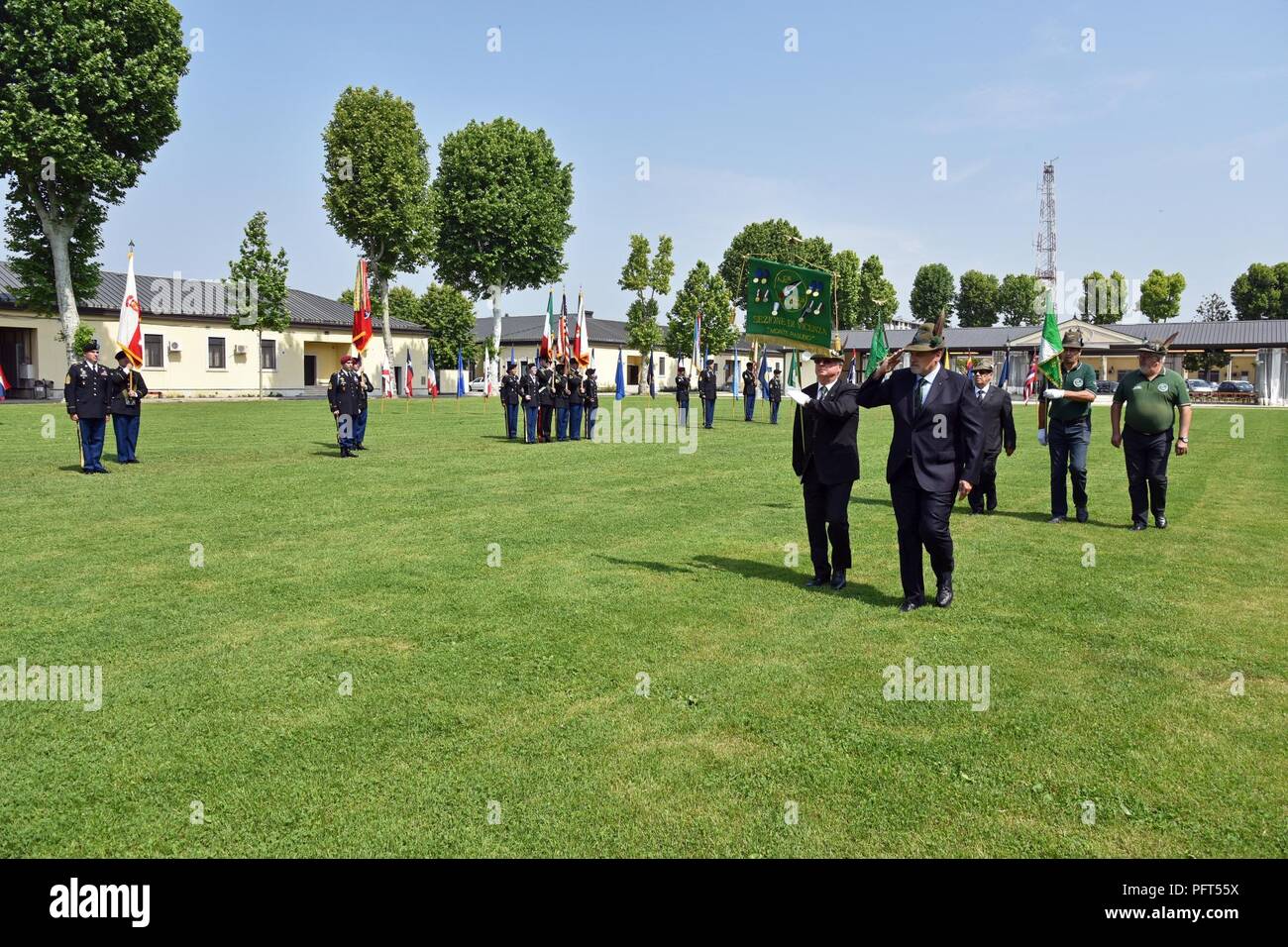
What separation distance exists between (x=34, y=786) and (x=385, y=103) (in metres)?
57.3

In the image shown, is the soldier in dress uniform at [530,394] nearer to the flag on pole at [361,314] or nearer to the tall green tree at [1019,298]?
the flag on pole at [361,314]

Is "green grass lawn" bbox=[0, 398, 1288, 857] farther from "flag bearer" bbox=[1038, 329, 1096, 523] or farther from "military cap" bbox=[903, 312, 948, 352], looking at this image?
"military cap" bbox=[903, 312, 948, 352]

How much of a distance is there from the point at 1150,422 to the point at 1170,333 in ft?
216

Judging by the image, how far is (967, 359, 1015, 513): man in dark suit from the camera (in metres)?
12.3

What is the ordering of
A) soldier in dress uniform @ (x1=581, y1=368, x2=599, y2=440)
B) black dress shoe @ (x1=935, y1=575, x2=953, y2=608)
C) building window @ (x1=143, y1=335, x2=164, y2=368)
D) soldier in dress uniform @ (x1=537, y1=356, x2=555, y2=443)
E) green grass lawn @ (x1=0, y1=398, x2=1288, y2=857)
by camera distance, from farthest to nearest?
building window @ (x1=143, y1=335, x2=164, y2=368) → soldier in dress uniform @ (x1=581, y1=368, x2=599, y2=440) → soldier in dress uniform @ (x1=537, y1=356, x2=555, y2=443) → black dress shoe @ (x1=935, y1=575, x2=953, y2=608) → green grass lawn @ (x1=0, y1=398, x2=1288, y2=857)

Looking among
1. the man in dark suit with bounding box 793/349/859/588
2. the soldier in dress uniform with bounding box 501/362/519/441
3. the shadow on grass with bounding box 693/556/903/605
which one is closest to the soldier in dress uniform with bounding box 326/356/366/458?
the soldier in dress uniform with bounding box 501/362/519/441

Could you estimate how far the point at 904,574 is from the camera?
24.7 feet

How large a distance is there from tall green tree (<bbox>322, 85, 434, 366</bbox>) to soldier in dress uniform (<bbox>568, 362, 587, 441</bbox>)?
31435 millimetres

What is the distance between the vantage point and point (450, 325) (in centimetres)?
6594

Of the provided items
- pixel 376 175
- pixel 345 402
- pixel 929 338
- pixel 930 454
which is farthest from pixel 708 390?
pixel 376 175

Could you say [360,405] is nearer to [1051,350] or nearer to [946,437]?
[1051,350]

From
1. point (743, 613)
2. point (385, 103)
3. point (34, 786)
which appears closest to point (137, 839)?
point (34, 786)

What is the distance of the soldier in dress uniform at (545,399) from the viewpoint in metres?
23.7

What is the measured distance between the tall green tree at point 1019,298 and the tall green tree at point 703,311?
49.2 metres
